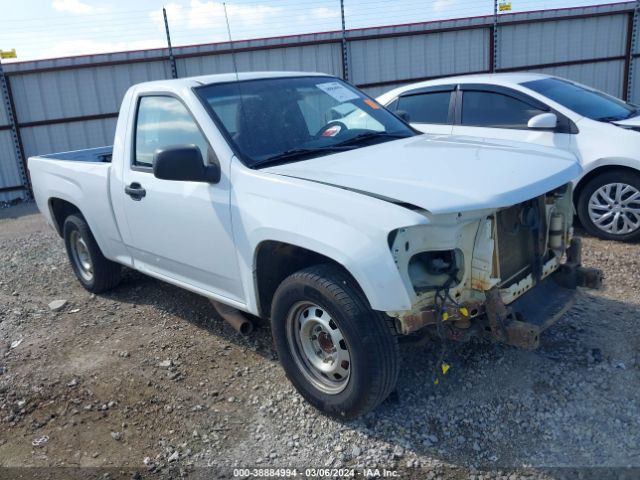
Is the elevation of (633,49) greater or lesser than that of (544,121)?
greater

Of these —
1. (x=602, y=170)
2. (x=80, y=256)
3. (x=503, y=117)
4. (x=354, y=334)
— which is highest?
(x=503, y=117)

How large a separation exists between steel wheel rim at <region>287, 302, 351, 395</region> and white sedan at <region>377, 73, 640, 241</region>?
2.66m

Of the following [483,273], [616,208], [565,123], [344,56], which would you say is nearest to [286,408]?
[483,273]

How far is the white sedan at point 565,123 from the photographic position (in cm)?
586

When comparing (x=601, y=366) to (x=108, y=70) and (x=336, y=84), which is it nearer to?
(x=336, y=84)

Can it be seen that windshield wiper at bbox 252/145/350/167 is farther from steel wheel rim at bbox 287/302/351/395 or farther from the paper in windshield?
steel wheel rim at bbox 287/302/351/395

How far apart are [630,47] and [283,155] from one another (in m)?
13.5

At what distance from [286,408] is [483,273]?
4.73ft

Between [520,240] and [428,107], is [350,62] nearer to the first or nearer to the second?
[428,107]

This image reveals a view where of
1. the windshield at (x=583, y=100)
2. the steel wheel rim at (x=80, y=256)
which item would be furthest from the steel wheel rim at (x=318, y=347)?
the windshield at (x=583, y=100)

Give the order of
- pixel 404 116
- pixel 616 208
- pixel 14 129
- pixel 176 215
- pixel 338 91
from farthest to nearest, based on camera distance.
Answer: pixel 14 129
pixel 616 208
pixel 404 116
pixel 338 91
pixel 176 215

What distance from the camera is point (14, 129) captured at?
12.6m

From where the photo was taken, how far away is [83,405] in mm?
3801

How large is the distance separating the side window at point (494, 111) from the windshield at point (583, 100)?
26 centimetres
